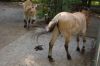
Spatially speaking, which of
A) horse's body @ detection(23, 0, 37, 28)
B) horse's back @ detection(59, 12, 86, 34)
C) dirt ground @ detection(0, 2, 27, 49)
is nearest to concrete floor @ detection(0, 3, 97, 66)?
dirt ground @ detection(0, 2, 27, 49)

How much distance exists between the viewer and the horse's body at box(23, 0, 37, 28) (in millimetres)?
8922

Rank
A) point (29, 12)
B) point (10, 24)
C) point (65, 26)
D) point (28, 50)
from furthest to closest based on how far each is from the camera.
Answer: point (10, 24), point (29, 12), point (28, 50), point (65, 26)

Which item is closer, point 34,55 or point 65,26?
point 65,26

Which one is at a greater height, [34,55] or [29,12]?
[29,12]

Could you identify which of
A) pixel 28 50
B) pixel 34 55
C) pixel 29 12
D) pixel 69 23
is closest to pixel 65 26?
pixel 69 23

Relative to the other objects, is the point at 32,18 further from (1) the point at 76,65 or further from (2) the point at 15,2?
(2) the point at 15,2

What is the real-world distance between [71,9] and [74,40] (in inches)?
82.6

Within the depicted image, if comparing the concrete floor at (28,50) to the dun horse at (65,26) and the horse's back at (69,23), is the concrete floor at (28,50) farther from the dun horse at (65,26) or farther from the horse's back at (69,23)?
the horse's back at (69,23)

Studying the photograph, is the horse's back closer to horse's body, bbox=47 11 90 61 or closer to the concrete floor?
horse's body, bbox=47 11 90 61

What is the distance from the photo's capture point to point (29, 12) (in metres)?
8.95

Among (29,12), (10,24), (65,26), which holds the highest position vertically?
(65,26)

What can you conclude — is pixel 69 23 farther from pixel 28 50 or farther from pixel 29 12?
pixel 29 12

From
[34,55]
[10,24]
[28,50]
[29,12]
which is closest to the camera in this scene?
[34,55]

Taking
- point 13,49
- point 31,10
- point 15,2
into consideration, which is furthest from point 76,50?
point 15,2
